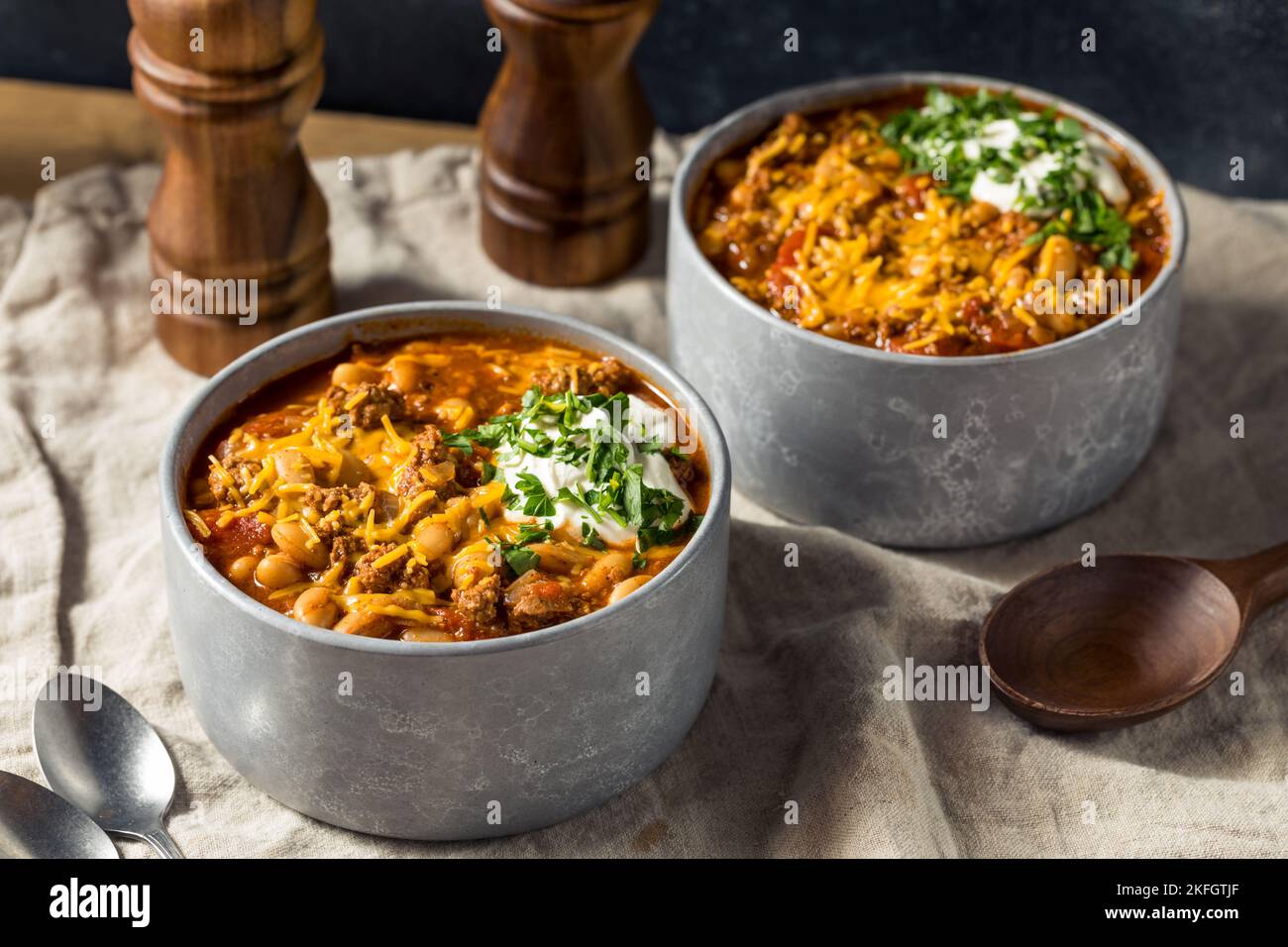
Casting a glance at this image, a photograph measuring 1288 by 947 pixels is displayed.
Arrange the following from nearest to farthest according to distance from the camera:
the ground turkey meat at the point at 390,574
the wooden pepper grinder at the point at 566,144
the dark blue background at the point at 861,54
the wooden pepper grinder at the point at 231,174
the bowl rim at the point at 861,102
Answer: the ground turkey meat at the point at 390,574, the bowl rim at the point at 861,102, the wooden pepper grinder at the point at 231,174, the wooden pepper grinder at the point at 566,144, the dark blue background at the point at 861,54

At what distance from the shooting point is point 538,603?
7.20 feet

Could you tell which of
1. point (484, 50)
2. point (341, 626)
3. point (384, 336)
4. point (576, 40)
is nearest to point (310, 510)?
point (341, 626)

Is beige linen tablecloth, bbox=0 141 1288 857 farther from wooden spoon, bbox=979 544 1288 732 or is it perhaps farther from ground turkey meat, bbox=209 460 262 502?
ground turkey meat, bbox=209 460 262 502

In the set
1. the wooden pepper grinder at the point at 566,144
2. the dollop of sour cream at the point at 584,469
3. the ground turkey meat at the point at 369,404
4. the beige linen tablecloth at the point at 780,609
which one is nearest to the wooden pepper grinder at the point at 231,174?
the beige linen tablecloth at the point at 780,609

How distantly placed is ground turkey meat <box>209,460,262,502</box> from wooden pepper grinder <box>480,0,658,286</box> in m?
1.13

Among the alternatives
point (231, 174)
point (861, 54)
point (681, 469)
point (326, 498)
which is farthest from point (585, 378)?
point (861, 54)

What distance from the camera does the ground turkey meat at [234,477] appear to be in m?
2.39

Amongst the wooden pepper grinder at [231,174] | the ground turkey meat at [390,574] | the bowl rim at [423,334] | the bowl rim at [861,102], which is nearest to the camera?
the bowl rim at [423,334]

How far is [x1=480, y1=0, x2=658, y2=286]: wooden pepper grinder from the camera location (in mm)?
3148

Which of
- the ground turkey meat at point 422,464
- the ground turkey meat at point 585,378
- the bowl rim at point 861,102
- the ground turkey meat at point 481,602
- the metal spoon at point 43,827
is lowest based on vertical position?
the metal spoon at point 43,827

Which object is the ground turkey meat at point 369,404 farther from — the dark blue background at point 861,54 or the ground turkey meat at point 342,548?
the dark blue background at point 861,54

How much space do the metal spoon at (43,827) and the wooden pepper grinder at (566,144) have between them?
61.9 inches

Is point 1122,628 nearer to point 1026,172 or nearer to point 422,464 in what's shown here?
point 1026,172

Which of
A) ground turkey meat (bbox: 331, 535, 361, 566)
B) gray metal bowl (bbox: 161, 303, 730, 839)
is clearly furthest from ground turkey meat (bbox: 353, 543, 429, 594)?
gray metal bowl (bbox: 161, 303, 730, 839)
